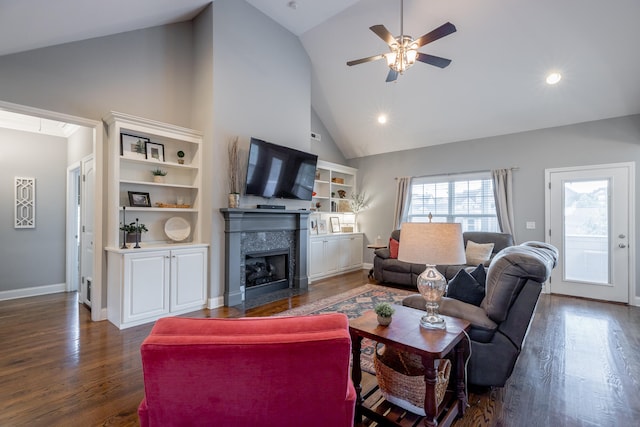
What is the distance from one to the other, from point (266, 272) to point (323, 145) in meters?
3.38

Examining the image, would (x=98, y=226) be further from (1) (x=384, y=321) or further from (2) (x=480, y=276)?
(2) (x=480, y=276)

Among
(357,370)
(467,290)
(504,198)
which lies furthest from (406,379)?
(504,198)

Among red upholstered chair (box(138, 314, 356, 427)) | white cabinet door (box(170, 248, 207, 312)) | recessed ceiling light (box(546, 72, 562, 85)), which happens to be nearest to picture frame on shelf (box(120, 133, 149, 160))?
white cabinet door (box(170, 248, 207, 312))

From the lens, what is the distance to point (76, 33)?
3289 millimetres

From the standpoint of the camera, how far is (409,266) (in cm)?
527

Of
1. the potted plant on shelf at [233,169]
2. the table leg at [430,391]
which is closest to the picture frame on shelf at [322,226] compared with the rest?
the potted plant on shelf at [233,169]

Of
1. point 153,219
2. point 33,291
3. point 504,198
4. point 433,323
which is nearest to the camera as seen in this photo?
point 433,323

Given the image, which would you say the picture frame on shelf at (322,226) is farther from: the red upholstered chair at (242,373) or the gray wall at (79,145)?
the red upholstered chair at (242,373)

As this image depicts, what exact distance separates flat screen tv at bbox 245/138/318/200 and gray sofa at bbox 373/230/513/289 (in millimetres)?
1875

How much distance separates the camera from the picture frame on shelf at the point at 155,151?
12.8 ft

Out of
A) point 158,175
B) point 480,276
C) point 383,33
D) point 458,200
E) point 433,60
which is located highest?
point 383,33

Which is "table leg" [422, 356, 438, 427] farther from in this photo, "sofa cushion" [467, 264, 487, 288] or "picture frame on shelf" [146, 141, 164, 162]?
"picture frame on shelf" [146, 141, 164, 162]

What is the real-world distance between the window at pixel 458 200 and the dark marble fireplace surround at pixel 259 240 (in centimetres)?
274

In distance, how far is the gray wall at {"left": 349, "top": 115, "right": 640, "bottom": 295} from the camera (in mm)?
4547
